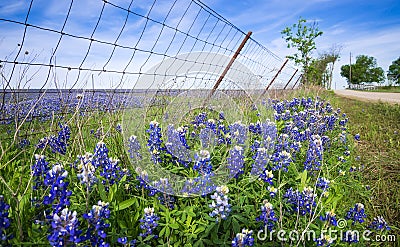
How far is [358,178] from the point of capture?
3143 millimetres

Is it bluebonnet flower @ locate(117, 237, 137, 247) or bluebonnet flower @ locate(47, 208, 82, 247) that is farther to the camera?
bluebonnet flower @ locate(117, 237, 137, 247)

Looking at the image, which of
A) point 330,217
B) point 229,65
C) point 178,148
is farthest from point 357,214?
point 229,65

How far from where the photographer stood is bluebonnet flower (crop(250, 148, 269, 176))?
2.38 m

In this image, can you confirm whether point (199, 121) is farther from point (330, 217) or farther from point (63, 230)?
point (63, 230)

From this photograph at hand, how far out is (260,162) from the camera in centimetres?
243

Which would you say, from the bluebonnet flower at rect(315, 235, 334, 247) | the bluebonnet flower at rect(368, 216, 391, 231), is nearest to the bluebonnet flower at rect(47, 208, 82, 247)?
the bluebonnet flower at rect(315, 235, 334, 247)

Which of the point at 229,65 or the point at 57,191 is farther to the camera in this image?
the point at 229,65

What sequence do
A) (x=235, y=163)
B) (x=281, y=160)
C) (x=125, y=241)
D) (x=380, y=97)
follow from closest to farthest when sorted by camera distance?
(x=125, y=241) → (x=235, y=163) → (x=281, y=160) → (x=380, y=97)

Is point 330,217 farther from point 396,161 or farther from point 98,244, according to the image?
point 396,161

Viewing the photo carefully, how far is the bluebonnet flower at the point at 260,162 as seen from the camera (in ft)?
7.81

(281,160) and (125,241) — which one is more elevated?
(281,160)

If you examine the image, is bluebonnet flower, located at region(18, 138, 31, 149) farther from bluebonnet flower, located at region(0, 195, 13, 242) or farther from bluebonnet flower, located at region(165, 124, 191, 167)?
bluebonnet flower, located at region(0, 195, 13, 242)

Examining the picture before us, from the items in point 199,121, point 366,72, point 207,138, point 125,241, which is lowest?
point 125,241

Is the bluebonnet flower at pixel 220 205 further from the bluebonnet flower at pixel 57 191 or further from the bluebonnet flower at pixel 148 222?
the bluebonnet flower at pixel 57 191
